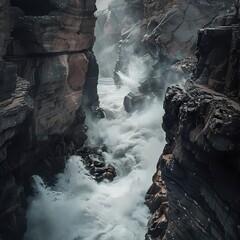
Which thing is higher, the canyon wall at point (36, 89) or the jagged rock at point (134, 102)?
the canyon wall at point (36, 89)

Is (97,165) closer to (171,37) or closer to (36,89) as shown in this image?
(36,89)

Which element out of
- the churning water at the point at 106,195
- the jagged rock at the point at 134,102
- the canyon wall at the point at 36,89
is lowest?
the churning water at the point at 106,195

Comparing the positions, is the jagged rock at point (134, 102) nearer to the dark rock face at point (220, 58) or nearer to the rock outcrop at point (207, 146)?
the rock outcrop at point (207, 146)

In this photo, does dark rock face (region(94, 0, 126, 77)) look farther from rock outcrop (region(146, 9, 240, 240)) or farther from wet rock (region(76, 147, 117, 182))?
rock outcrop (region(146, 9, 240, 240))

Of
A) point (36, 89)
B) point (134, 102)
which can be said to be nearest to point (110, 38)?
point (134, 102)

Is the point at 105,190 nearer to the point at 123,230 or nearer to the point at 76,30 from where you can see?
the point at 123,230

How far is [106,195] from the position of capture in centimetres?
2494

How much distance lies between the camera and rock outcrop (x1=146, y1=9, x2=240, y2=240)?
11148mm

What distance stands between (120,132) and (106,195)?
38.2 ft

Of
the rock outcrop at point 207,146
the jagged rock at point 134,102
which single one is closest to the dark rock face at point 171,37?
the jagged rock at point 134,102

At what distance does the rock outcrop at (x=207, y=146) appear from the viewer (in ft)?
36.6

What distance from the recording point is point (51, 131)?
25.1 meters

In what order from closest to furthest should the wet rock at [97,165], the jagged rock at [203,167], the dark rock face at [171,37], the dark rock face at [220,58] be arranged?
the jagged rock at [203,167] → the dark rock face at [220,58] → the wet rock at [97,165] → the dark rock face at [171,37]

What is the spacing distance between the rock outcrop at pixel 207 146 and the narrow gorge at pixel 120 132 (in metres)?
0.05
